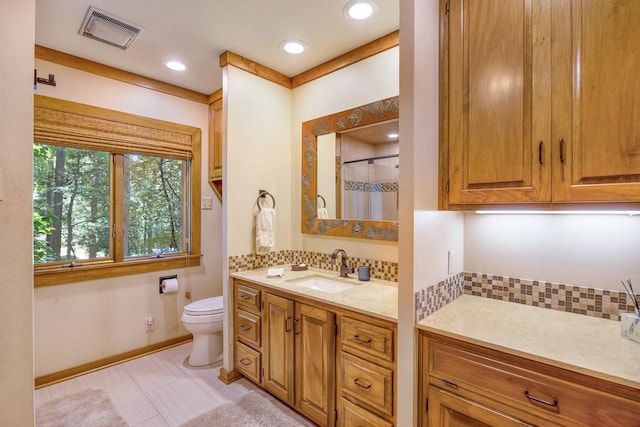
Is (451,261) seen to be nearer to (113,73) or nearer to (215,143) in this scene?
(215,143)

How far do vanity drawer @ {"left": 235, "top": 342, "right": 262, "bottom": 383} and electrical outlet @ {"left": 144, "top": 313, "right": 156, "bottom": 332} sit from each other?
1.04 meters

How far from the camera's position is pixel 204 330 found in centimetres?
259

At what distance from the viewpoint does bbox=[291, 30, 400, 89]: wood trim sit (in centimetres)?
210

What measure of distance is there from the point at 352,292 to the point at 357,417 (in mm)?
642

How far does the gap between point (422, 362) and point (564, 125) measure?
1119 mm

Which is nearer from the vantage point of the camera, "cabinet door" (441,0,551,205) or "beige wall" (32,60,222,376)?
"cabinet door" (441,0,551,205)

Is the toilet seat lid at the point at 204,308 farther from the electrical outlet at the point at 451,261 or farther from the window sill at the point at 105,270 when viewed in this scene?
the electrical outlet at the point at 451,261

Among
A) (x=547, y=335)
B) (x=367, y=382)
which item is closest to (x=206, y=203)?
(x=367, y=382)

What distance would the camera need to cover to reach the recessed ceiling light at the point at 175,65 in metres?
2.54

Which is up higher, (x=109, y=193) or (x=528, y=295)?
(x=109, y=193)

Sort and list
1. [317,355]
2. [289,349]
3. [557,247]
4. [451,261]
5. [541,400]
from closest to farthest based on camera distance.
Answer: [541,400]
[557,247]
[451,261]
[317,355]
[289,349]

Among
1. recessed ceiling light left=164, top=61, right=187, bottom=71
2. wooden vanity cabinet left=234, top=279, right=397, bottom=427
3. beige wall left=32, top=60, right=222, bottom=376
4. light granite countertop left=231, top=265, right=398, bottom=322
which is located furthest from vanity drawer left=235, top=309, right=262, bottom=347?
recessed ceiling light left=164, top=61, right=187, bottom=71

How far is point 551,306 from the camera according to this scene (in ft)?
4.94

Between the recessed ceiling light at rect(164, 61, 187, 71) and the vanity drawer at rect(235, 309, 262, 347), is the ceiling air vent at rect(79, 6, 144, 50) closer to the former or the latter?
the recessed ceiling light at rect(164, 61, 187, 71)
